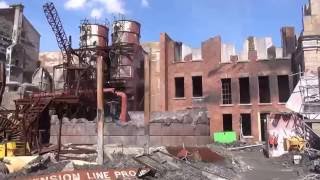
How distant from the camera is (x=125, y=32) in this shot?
38219 mm

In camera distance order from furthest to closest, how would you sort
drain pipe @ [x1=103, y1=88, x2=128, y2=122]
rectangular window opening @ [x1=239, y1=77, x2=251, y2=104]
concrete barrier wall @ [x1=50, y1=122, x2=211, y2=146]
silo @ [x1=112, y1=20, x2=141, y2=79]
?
1. rectangular window opening @ [x1=239, y1=77, x2=251, y2=104]
2. silo @ [x1=112, y1=20, x2=141, y2=79]
3. drain pipe @ [x1=103, y1=88, x2=128, y2=122]
4. concrete barrier wall @ [x1=50, y1=122, x2=211, y2=146]

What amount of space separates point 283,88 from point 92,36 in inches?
688

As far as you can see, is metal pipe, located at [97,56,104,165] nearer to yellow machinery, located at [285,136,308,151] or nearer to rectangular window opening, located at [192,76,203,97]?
yellow machinery, located at [285,136,308,151]

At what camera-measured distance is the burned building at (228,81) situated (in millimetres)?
36312

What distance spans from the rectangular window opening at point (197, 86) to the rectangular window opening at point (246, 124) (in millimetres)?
4833

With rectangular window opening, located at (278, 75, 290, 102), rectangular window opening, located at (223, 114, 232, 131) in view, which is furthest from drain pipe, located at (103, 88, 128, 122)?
rectangular window opening, located at (278, 75, 290, 102)

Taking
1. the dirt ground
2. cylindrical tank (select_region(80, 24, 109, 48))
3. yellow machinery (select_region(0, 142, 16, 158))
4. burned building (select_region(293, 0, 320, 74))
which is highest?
cylindrical tank (select_region(80, 24, 109, 48))

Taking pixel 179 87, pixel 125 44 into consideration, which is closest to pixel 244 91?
pixel 179 87

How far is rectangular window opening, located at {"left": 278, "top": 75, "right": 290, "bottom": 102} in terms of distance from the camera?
3691cm

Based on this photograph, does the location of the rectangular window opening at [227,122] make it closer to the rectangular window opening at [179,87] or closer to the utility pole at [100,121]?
the rectangular window opening at [179,87]

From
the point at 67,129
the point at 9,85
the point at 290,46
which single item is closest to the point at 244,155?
the point at 67,129

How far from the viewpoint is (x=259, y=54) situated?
37875 mm

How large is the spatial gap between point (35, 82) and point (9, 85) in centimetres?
305

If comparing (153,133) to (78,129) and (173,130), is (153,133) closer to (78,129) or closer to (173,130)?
(173,130)
